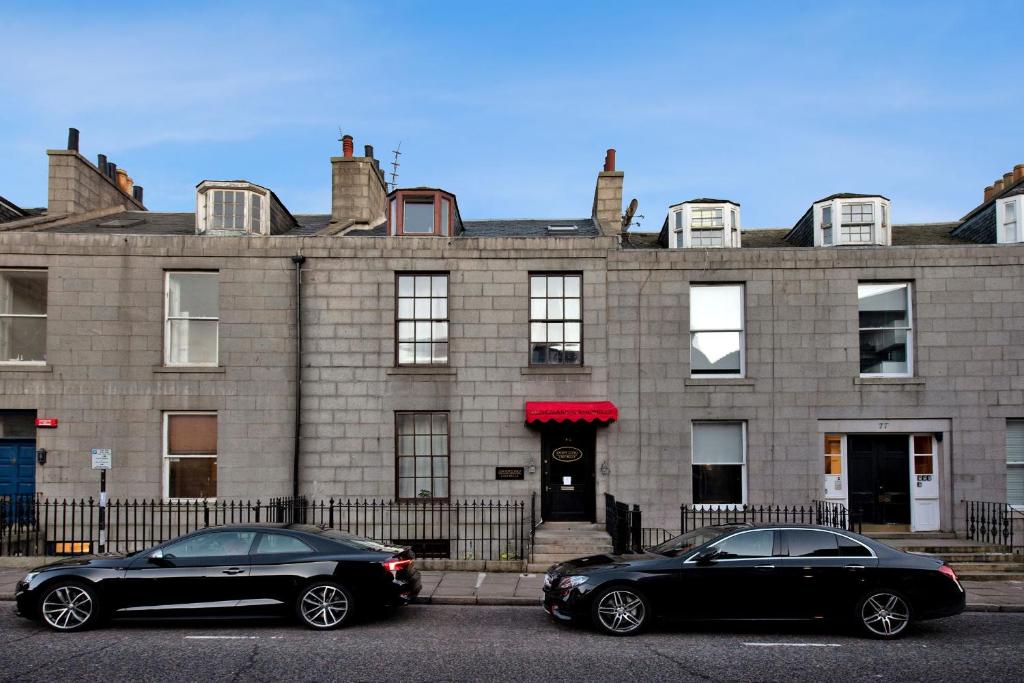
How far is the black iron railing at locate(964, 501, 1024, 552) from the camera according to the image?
16.9m

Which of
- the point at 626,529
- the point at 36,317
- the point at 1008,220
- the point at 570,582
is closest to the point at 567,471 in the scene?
the point at 626,529

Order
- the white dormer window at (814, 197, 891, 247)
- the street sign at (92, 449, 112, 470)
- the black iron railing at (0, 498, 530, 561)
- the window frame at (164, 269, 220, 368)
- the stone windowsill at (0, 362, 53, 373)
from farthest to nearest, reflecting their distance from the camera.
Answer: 1. the white dormer window at (814, 197, 891, 247)
2. the window frame at (164, 269, 220, 368)
3. the stone windowsill at (0, 362, 53, 373)
4. the black iron railing at (0, 498, 530, 561)
5. the street sign at (92, 449, 112, 470)

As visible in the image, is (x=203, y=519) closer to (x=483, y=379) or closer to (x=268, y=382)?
(x=268, y=382)

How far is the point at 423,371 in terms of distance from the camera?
18062 mm

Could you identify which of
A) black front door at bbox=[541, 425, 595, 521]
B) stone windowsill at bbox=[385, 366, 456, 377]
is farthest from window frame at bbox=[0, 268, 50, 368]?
black front door at bbox=[541, 425, 595, 521]

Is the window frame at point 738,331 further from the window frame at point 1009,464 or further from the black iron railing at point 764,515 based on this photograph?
the window frame at point 1009,464

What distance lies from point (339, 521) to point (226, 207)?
25.3 feet

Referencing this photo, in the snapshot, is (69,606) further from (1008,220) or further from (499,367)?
(1008,220)

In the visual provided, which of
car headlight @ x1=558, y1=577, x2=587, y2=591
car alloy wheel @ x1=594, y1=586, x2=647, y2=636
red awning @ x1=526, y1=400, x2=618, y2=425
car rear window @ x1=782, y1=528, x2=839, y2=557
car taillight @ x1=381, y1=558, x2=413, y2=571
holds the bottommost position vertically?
car alloy wheel @ x1=594, y1=586, x2=647, y2=636

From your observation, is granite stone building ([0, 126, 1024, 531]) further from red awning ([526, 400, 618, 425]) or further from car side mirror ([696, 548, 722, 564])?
car side mirror ([696, 548, 722, 564])

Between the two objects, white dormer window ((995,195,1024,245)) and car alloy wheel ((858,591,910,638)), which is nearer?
car alloy wheel ((858,591,910,638))

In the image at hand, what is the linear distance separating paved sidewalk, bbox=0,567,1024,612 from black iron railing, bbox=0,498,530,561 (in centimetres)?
222

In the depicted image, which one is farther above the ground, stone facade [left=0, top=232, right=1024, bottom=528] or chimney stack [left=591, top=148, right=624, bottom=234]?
chimney stack [left=591, top=148, right=624, bottom=234]

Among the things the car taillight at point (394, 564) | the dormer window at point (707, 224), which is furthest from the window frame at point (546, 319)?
the car taillight at point (394, 564)
